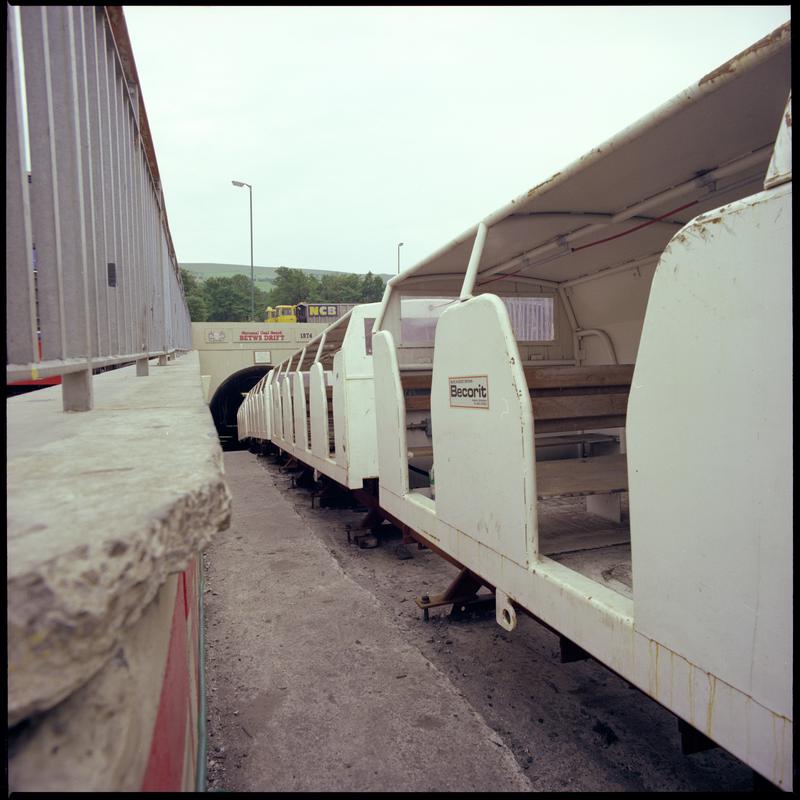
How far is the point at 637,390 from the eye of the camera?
5.21 feet

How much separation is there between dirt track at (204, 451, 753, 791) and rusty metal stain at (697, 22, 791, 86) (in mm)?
2305

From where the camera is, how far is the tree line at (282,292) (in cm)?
6062

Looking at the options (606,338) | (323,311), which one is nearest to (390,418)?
(606,338)

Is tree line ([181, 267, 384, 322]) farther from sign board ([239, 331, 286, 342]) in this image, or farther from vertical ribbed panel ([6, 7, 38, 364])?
vertical ribbed panel ([6, 7, 38, 364])

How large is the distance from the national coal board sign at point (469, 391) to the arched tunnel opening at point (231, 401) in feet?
65.0

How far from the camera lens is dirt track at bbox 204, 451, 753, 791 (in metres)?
2.07

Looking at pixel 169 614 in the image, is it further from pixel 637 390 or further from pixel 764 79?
pixel 764 79

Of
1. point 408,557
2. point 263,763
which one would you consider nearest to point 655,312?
point 263,763

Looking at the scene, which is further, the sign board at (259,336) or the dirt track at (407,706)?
the sign board at (259,336)

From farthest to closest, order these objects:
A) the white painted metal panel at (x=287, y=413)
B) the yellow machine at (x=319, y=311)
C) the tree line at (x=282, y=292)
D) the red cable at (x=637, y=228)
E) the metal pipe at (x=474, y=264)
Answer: the tree line at (x=282, y=292)
the yellow machine at (x=319, y=311)
the white painted metal panel at (x=287, y=413)
the red cable at (x=637, y=228)
the metal pipe at (x=474, y=264)

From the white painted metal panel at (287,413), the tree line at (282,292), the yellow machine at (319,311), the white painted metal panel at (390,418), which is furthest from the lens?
the tree line at (282,292)

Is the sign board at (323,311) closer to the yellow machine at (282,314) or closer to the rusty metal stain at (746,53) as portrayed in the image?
the yellow machine at (282,314)

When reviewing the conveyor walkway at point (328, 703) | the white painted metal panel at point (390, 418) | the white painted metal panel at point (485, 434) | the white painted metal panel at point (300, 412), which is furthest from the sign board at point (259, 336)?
the white painted metal panel at point (485, 434)

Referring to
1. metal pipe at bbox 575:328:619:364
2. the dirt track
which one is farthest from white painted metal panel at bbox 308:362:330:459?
metal pipe at bbox 575:328:619:364
